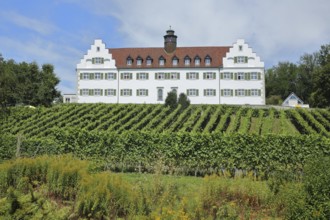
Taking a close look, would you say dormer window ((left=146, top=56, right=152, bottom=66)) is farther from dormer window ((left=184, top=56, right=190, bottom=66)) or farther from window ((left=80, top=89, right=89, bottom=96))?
window ((left=80, top=89, right=89, bottom=96))

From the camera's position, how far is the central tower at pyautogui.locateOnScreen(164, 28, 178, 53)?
55922mm

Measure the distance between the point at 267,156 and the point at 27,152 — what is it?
1345 cm

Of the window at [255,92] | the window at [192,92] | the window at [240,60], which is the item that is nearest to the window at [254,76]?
the window at [255,92]

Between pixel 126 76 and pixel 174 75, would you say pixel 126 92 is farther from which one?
pixel 174 75

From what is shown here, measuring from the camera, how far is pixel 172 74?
53.3 meters

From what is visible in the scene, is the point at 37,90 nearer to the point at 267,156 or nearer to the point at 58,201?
the point at 267,156

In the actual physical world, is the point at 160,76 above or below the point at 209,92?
above

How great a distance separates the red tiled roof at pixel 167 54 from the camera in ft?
175

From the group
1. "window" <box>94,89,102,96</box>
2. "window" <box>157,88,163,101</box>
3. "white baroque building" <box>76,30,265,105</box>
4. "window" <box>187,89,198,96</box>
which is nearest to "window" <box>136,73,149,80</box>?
"white baroque building" <box>76,30,265,105</box>

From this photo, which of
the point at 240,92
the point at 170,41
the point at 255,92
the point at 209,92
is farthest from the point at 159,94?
the point at 255,92

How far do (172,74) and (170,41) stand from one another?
21.2 ft

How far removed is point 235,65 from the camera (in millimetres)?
52281

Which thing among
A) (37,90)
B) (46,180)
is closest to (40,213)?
(46,180)

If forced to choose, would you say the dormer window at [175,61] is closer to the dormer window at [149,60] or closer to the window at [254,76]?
the dormer window at [149,60]
